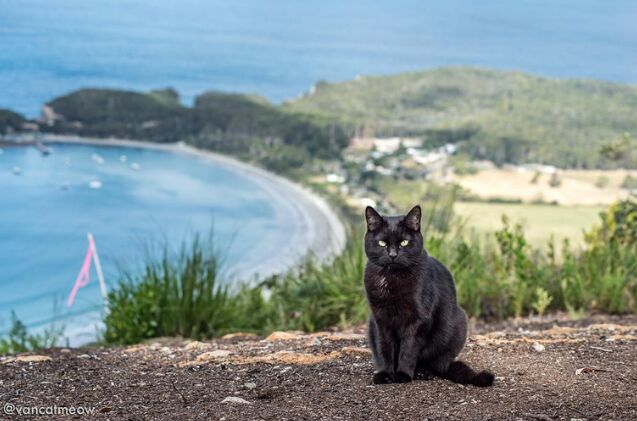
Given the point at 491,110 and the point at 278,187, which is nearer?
the point at 278,187

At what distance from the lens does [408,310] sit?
2459 millimetres

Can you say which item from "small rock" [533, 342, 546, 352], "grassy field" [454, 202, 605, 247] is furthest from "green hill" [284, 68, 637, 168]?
"small rock" [533, 342, 546, 352]

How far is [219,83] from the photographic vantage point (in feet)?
42.0

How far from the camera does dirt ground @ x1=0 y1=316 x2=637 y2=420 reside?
223 cm

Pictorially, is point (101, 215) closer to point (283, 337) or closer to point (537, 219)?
point (537, 219)

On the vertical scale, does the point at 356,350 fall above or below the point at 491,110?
below

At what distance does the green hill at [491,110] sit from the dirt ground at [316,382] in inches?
369

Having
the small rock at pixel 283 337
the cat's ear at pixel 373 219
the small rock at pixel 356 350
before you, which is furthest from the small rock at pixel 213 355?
the cat's ear at pixel 373 219

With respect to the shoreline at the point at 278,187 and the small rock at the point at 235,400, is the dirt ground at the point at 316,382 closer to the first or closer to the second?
the small rock at the point at 235,400

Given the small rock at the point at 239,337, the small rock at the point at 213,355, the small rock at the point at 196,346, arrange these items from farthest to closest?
1. the small rock at the point at 239,337
2. the small rock at the point at 196,346
3. the small rock at the point at 213,355

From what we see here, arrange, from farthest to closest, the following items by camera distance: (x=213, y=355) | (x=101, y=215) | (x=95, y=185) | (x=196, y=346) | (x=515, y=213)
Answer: (x=95, y=185) → (x=101, y=215) → (x=515, y=213) → (x=196, y=346) → (x=213, y=355)

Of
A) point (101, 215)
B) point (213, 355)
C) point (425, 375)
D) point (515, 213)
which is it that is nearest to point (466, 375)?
point (425, 375)

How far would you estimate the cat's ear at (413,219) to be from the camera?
2406 mm

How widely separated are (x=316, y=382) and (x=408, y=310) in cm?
34
